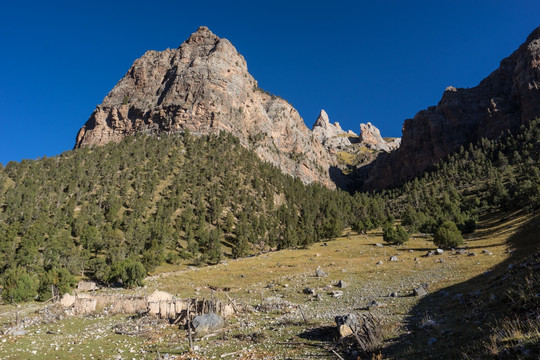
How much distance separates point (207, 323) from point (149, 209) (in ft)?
306

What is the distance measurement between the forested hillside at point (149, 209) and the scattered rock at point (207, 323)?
106ft

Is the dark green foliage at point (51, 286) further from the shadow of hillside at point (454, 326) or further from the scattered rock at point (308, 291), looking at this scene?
the shadow of hillside at point (454, 326)

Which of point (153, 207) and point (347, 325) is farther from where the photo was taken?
point (153, 207)

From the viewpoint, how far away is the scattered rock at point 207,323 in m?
18.8

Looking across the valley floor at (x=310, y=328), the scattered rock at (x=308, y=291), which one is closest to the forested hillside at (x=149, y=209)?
the valley floor at (x=310, y=328)

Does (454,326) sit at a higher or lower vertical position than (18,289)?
lower

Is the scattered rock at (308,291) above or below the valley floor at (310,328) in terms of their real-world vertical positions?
below

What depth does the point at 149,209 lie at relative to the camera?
338 feet

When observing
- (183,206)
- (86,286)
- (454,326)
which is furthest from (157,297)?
(183,206)

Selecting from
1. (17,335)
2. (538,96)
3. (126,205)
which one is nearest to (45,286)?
(17,335)

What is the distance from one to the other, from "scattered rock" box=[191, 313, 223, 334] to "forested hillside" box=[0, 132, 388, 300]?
32.4 metres

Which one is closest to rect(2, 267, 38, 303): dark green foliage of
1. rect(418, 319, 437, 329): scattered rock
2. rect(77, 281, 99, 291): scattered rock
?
rect(77, 281, 99, 291): scattered rock

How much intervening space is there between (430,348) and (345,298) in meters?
17.2

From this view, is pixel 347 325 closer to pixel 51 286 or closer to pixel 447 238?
pixel 51 286
